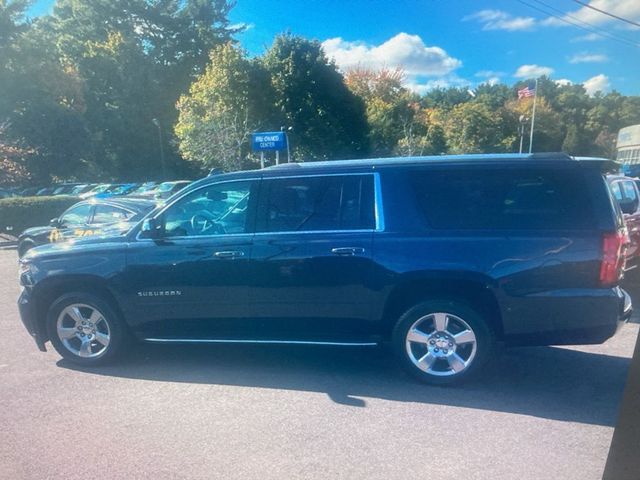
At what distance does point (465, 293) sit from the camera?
5.00 m

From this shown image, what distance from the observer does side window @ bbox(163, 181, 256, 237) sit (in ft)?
17.8

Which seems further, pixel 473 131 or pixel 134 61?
pixel 134 61

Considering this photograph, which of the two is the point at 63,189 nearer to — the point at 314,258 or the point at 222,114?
the point at 222,114

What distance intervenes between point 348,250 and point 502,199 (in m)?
1.44

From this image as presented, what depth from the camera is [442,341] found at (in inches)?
198

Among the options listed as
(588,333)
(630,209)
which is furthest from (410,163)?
(630,209)

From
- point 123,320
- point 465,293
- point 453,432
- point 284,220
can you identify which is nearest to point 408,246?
point 465,293

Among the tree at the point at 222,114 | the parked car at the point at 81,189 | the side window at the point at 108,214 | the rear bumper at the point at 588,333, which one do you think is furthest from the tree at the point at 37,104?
the rear bumper at the point at 588,333

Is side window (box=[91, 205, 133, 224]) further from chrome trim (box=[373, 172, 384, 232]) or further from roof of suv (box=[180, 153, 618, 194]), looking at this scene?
chrome trim (box=[373, 172, 384, 232])

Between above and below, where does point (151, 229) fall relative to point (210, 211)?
below

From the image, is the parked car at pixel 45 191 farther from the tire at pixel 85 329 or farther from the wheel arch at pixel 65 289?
the tire at pixel 85 329

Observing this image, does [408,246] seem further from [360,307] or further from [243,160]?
[243,160]

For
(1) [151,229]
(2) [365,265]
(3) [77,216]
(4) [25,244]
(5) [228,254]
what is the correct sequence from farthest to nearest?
1. (4) [25,244]
2. (3) [77,216]
3. (1) [151,229]
4. (5) [228,254]
5. (2) [365,265]

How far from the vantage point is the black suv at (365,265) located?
472 cm
